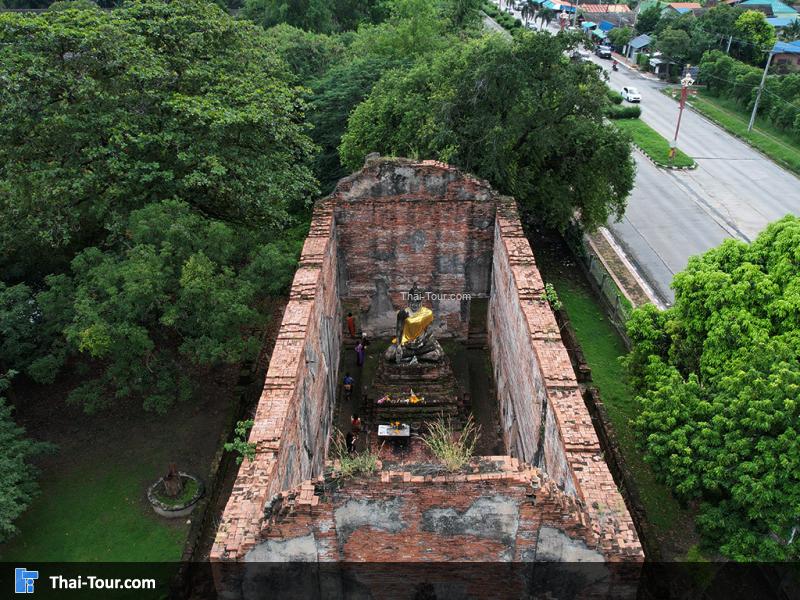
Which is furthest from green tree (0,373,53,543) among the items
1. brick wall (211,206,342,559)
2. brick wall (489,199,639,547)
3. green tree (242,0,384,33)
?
green tree (242,0,384,33)

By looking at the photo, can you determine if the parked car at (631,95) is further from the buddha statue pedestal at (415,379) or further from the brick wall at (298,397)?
the buddha statue pedestal at (415,379)

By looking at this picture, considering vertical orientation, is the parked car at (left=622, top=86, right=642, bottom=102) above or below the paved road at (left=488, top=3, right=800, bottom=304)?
above

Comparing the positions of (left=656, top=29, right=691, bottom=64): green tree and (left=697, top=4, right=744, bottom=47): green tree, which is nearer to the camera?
(left=656, top=29, right=691, bottom=64): green tree

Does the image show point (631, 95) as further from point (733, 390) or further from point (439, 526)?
point (439, 526)

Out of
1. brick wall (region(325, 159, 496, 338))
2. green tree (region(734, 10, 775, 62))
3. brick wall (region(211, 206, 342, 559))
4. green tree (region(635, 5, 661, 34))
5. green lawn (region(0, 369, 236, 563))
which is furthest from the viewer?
green tree (region(635, 5, 661, 34))

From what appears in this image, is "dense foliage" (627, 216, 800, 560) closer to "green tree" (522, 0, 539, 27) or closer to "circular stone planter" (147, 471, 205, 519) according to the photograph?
"circular stone planter" (147, 471, 205, 519)

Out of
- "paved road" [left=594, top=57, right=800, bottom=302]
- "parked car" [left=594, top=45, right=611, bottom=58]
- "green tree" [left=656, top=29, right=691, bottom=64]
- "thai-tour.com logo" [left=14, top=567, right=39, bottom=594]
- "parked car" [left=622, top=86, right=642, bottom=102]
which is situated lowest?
"thai-tour.com logo" [left=14, top=567, right=39, bottom=594]

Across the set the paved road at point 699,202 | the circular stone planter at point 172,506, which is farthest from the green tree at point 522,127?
the circular stone planter at point 172,506
